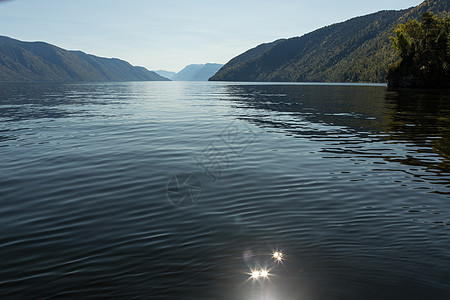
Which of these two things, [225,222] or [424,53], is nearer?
[225,222]

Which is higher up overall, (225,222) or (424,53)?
(424,53)

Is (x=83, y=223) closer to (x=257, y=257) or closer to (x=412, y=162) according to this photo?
(x=257, y=257)

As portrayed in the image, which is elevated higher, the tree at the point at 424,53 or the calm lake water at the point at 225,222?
the tree at the point at 424,53

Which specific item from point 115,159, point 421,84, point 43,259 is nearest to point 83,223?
point 43,259

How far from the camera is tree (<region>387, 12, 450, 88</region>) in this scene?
124250 millimetres

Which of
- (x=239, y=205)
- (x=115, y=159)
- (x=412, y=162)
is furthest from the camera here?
(x=115, y=159)

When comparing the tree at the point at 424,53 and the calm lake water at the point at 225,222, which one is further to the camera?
the tree at the point at 424,53

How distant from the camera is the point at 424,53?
424 ft

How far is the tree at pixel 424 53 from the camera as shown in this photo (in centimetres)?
12425

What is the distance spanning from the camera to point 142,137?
24062 millimetres

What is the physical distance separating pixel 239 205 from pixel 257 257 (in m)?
3.31

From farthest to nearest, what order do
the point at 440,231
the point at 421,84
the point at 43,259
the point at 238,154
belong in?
1. the point at 421,84
2. the point at 238,154
3. the point at 440,231
4. the point at 43,259

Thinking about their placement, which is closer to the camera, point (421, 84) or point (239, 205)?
point (239, 205)

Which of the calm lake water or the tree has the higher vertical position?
the tree
